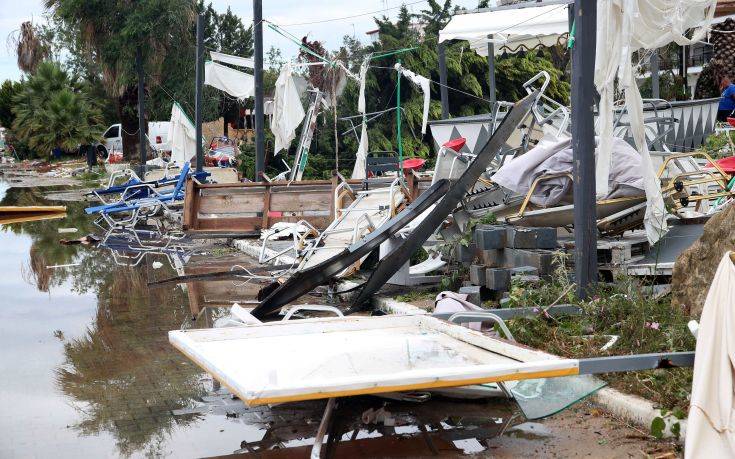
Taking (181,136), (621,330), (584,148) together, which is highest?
(181,136)

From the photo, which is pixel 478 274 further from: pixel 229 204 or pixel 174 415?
pixel 229 204

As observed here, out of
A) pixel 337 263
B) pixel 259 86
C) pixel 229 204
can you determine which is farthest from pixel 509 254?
pixel 259 86

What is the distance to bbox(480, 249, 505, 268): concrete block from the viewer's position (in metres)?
9.37

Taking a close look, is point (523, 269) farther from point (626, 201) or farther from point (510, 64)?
point (510, 64)

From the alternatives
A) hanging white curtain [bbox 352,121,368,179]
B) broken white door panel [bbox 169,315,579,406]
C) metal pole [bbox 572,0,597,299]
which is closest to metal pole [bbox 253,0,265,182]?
hanging white curtain [bbox 352,121,368,179]

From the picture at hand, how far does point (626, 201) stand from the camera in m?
9.47

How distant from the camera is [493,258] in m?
9.46

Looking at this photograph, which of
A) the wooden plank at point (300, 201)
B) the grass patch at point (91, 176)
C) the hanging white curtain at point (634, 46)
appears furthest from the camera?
the grass patch at point (91, 176)

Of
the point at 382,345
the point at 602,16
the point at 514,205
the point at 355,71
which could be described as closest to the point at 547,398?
the point at 382,345

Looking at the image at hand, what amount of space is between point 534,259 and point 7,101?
7305 cm

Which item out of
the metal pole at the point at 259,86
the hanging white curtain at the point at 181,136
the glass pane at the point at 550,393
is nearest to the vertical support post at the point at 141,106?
the hanging white curtain at the point at 181,136

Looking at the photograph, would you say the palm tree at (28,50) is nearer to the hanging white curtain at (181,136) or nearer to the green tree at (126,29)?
the green tree at (126,29)

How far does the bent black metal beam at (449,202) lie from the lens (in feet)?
31.3

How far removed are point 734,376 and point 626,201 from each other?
15.8ft
